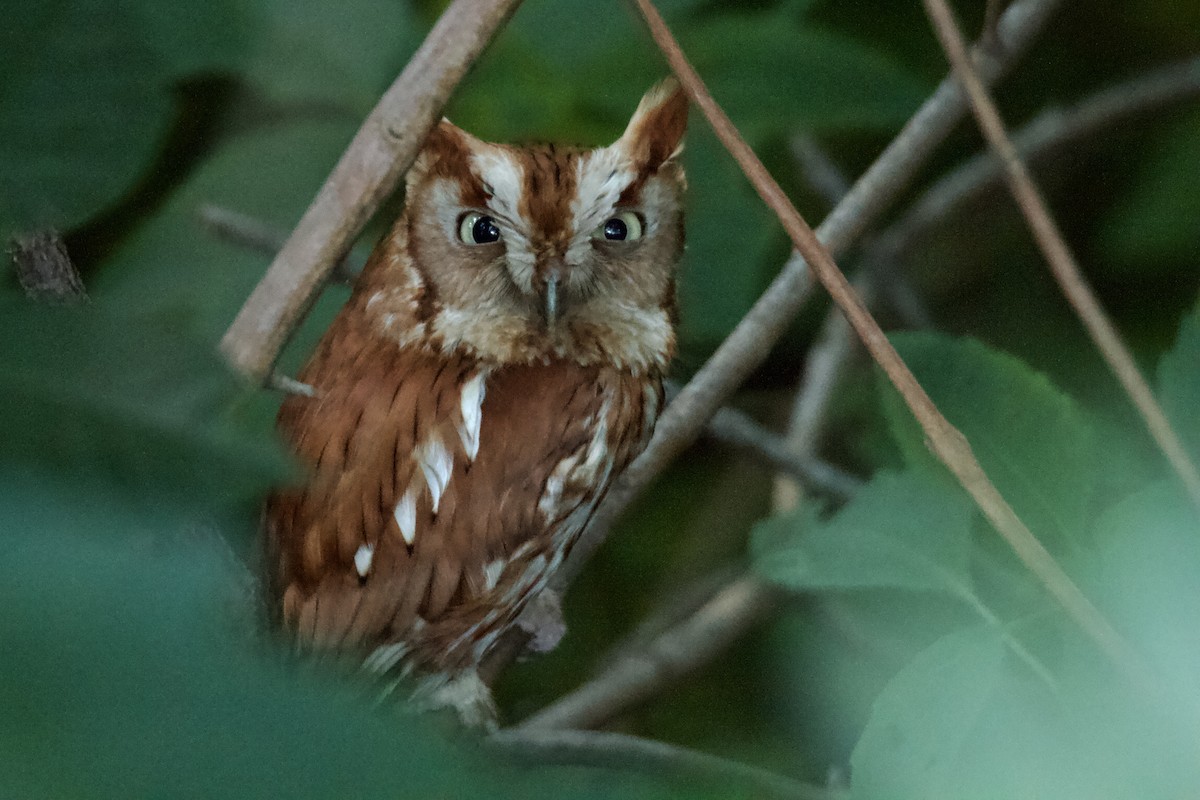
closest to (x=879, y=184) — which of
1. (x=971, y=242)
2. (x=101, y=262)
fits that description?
(x=971, y=242)

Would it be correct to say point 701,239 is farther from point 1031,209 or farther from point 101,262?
point 101,262

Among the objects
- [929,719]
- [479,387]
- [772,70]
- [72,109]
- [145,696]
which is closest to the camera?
[145,696]

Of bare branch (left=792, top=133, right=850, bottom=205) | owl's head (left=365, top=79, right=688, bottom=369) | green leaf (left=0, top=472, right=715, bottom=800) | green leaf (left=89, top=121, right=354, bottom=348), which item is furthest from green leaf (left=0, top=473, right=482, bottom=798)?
bare branch (left=792, top=133, right=850, bottom=205)

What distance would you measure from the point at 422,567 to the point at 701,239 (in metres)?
0.26

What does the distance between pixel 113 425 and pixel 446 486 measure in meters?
0.40

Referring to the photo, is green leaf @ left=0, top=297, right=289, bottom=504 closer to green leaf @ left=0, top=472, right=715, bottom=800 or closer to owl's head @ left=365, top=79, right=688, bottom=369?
green leaf @ left=0, top=472, right=715, bottom=800

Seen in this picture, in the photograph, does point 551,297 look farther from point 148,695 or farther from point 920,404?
point 148,695

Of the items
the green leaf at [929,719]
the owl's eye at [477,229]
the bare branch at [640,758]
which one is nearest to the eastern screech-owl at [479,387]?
the owl's eye at [477,229]

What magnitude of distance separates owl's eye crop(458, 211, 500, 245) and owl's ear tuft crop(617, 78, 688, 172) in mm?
91

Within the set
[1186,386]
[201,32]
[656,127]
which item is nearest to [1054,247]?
[1186,386]

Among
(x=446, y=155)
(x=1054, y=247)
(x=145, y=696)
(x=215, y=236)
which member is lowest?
(x=145, y=696)

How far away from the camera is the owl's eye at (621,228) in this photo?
66cm

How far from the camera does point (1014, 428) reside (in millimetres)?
560

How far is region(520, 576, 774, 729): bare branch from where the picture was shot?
595 mm
